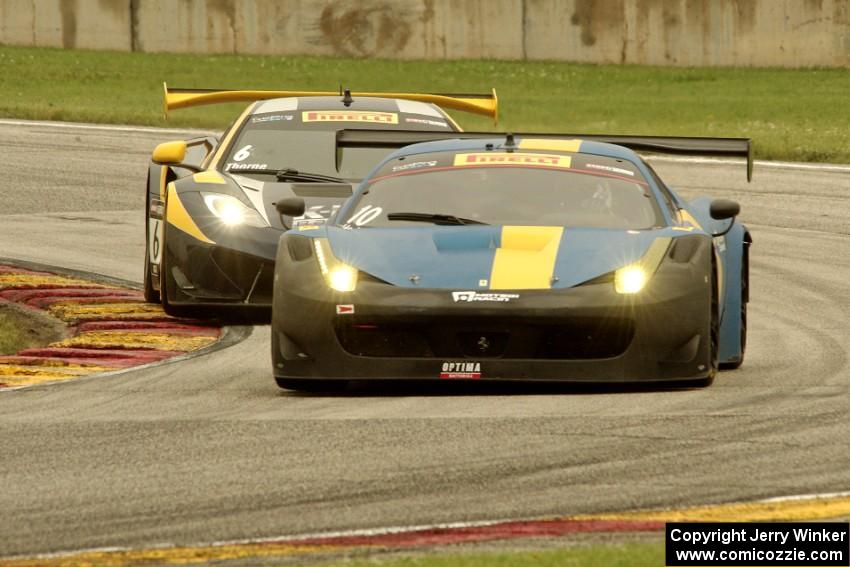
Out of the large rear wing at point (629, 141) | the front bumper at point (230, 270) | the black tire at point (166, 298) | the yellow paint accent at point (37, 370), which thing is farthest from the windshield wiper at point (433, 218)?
A: the black tire at point (166, 298)

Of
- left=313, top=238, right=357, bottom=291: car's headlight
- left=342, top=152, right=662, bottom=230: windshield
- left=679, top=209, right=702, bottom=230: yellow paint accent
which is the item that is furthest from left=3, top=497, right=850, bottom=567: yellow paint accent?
left=679, top=209, right=702, bottom=230: yellow paint accent

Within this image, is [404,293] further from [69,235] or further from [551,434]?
[69,235]

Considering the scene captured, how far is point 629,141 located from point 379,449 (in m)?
3.88

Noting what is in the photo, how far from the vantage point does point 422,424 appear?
687cm

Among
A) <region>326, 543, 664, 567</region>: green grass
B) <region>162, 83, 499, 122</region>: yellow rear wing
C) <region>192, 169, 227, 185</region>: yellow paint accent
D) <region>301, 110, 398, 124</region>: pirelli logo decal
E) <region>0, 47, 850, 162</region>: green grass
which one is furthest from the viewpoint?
<region>0, 47, 850, 162</region>: green grass

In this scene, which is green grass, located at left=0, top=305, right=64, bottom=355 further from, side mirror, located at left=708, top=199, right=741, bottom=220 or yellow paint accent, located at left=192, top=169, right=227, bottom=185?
side mirror, located at left=708, top=199, right=741, bottom=220

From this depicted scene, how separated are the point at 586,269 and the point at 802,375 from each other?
1325 millimetres

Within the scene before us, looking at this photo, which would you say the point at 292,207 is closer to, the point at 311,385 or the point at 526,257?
the point at 311,385

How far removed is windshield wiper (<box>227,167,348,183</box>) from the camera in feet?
37.3

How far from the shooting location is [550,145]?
30.1 ft

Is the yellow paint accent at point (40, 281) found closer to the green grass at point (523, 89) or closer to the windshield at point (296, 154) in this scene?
the windshield at point (296, 154)

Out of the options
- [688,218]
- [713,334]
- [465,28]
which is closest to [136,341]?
[688,218]

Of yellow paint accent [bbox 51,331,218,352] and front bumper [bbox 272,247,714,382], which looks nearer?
front bumper [bbox 272,247,714,382]

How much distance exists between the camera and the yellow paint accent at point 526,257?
7551 mm
